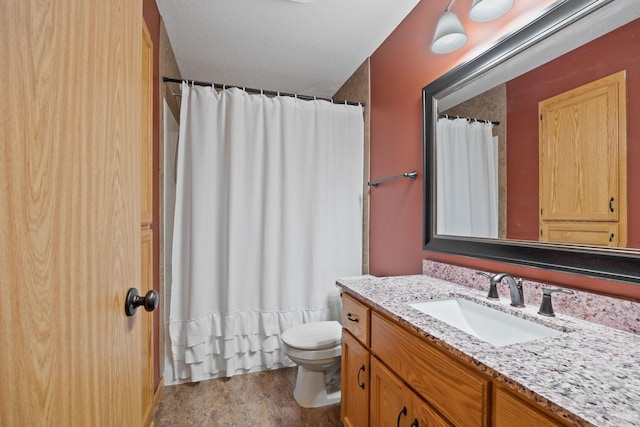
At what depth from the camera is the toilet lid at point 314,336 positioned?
1.84 meters

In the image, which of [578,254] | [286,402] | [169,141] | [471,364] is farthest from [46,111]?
[169,141]

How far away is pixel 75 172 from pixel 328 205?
2045 millimetres

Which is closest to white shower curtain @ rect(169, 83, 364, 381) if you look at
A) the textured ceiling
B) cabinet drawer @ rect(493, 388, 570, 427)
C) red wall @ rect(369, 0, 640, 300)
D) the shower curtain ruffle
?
the shower curtain ruffle

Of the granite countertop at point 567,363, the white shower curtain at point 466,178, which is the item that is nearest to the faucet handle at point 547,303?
the granite countertop at point 567,363

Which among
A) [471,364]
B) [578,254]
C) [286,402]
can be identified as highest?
[578,254]

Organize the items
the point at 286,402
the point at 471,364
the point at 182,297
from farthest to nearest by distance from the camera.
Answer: the point at 182,297, the point at 286,402, the point at 471,364

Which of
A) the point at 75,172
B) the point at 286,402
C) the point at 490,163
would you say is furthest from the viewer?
the point at 286,402

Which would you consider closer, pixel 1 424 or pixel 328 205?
pixel 1 424

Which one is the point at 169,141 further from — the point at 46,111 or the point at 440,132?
the point at 46,111

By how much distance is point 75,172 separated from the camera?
1.59ft

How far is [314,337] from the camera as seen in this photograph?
1938 mm

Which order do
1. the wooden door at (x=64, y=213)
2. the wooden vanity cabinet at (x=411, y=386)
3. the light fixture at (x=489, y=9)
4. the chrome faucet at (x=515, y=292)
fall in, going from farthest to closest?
1. the light fixture at (x=489, y=9)
2. the chrome faucet at (x=515, y=292)
3. the wooden vanity cabinet at (x=411, y=386)
4. the wooden door at (x=64, y=213)

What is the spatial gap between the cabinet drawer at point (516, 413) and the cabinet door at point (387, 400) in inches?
15.3

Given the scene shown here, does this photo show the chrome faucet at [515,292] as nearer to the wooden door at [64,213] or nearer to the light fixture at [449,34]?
the light fixture at [449,34]
